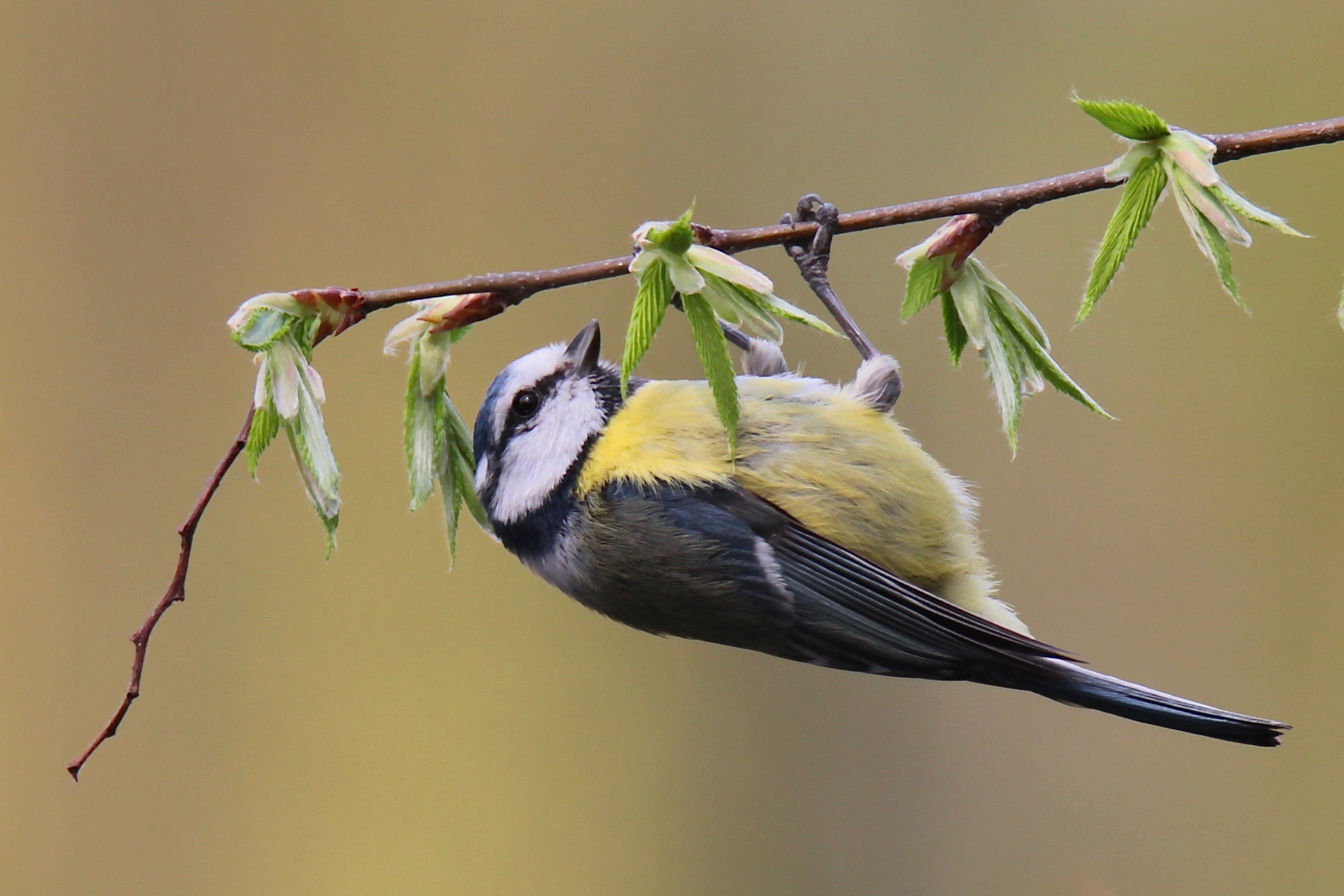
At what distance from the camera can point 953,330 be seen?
32.9 inches

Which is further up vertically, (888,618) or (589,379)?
(589,379)

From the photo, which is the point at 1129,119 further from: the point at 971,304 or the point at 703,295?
the point at 703,295

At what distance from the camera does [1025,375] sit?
807mm

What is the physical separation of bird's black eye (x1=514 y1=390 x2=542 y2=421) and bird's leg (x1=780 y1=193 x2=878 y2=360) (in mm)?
301

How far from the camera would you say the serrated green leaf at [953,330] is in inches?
32.5

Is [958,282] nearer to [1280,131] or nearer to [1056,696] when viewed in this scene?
[1280,131]

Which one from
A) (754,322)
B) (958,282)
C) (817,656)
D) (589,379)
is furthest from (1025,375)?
(589,379)

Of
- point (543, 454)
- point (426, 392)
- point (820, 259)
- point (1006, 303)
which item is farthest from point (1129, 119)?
point (543, 454)

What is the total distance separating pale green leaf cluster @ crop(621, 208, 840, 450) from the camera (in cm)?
67

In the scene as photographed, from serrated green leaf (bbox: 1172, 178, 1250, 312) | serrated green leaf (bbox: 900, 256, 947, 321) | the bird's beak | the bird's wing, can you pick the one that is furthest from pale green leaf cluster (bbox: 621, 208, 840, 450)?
the bird's beak

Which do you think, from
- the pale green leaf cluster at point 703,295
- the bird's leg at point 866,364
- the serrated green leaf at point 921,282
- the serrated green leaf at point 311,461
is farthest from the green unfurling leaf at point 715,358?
the bird's leg at point 866,364

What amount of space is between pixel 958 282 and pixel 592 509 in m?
0.43

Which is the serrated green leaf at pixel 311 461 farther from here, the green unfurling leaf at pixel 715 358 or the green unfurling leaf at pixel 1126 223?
the green unfurling leaf at pixel 1126 223

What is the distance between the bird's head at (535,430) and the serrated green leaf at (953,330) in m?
0.40
